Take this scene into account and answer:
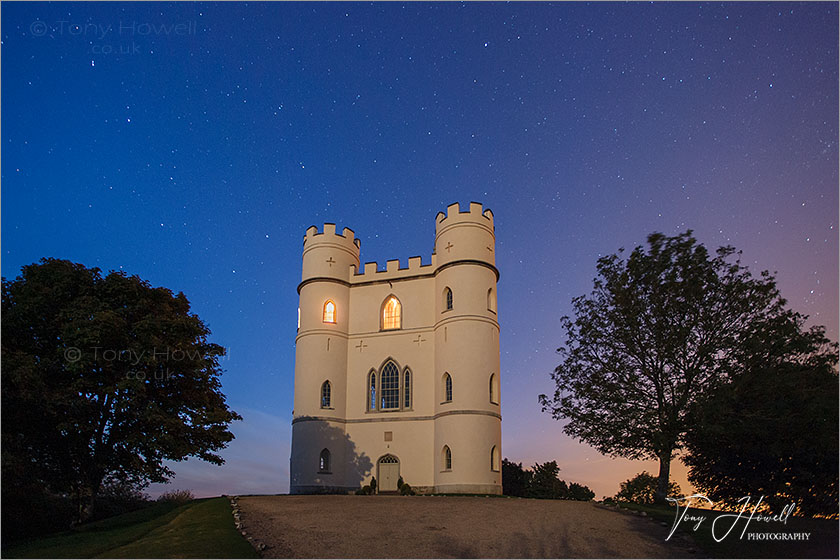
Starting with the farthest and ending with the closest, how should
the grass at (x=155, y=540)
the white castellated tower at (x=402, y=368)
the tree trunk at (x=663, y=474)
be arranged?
1. the white castellated tower at (x=402, y=368)
2. the tree trunk at (x=663, y=474)
3. the grass at (x=155, y=540)

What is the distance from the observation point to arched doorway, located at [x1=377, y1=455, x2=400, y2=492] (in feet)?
121

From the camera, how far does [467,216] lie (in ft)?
127

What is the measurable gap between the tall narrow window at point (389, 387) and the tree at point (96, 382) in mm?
14072

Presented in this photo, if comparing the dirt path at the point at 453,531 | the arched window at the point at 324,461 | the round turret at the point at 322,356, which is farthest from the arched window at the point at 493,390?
the dirt path at the point at 453,531

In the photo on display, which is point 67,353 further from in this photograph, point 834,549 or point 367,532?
point 834,549

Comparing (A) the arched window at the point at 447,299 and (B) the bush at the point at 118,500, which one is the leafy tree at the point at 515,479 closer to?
(A) the arched window at the point at 447,299

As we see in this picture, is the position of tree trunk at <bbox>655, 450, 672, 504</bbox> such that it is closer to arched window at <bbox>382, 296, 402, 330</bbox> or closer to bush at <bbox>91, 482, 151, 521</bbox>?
arched window at <bbox>382, 296, 402, 330</bbox>

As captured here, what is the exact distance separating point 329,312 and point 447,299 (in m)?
7.75

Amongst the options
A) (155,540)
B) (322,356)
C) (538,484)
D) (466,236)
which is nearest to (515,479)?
(538,484)

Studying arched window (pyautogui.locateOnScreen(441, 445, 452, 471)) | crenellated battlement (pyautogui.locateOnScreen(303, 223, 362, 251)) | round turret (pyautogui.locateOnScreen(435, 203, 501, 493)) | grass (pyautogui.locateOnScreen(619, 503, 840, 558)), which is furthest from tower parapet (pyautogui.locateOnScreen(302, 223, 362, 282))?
grass (pyautogui.locateOnScreen(619, 503, 840, 558))

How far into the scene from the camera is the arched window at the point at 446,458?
3553 cm

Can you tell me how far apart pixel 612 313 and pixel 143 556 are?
21684 mm

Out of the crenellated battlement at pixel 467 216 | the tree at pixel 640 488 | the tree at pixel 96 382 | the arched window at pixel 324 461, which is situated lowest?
the tree at pixel 640 488

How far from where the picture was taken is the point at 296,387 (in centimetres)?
3956
